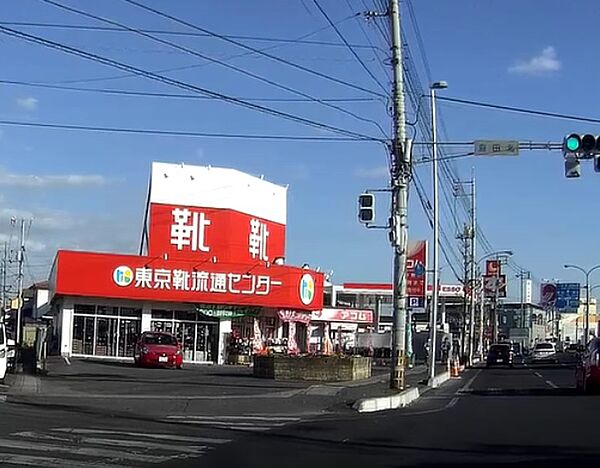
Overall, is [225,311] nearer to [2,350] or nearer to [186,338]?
[186,338]

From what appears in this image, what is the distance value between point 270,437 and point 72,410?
6.32m

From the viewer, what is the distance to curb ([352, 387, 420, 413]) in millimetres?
22969

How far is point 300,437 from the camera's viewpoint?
54.0 ft

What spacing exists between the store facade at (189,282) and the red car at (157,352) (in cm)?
681

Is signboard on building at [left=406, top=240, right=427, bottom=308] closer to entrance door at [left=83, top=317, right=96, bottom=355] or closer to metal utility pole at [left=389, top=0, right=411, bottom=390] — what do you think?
metal utility pole at [left=389, top=0, right=411, bottom=390]

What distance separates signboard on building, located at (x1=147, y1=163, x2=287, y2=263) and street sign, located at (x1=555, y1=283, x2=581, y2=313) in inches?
1859

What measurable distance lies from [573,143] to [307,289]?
35901 mm

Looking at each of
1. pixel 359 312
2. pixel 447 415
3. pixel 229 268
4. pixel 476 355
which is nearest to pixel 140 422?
pixel 447 415

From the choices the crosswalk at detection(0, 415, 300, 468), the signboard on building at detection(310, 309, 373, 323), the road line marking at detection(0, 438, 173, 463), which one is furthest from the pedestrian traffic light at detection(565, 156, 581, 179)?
the signboard on building at detection(310, 309, 373, 323)

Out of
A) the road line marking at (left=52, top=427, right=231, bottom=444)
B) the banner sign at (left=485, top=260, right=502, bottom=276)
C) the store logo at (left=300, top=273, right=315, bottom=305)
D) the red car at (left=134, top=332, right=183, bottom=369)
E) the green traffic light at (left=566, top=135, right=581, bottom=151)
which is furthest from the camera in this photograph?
the banner sign at (left=485, top=260, right=502, bottom=276)

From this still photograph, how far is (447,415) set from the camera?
2181 centimetres

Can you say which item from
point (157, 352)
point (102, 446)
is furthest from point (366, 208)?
point (157, 352)

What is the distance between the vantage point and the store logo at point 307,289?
56969 mm

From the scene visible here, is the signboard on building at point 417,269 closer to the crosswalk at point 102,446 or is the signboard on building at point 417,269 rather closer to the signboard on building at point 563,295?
the crosswalk at point 102,446
